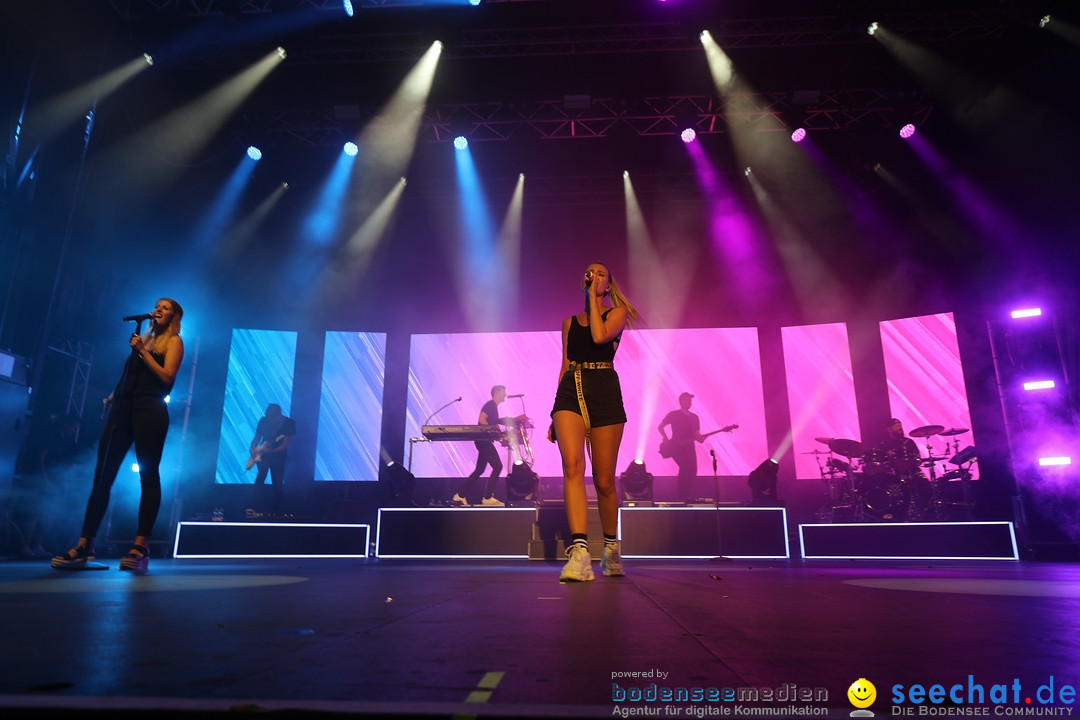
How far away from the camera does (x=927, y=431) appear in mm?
7984

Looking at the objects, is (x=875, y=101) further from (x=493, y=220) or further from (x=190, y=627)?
(x=190, y=627)

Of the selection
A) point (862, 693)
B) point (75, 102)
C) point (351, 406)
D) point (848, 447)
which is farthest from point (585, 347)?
point (351, 406)

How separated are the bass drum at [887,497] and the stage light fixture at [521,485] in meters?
4.54

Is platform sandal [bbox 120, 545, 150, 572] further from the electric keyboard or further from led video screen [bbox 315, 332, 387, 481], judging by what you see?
led video screen [bbox 315, 332, 387, 481]

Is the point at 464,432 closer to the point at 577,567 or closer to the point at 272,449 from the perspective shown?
the point at 272,449

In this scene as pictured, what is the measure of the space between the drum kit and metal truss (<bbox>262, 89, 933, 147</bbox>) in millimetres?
4467

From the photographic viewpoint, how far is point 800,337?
10.2 metres

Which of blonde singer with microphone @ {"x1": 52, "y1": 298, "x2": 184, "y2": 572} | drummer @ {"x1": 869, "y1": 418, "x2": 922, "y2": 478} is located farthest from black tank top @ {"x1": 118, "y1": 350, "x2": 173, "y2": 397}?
drummer @ {"x1": 869, "y1": 418, "x2": 922, "y2": 478}

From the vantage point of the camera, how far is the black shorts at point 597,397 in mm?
3193

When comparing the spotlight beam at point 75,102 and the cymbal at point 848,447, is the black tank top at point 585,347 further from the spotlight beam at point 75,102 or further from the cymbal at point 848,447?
the spotlight beam at point 75,102

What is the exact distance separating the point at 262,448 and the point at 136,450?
5673mm

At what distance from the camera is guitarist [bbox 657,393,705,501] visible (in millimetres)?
9297

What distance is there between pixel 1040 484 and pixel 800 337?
393 cm

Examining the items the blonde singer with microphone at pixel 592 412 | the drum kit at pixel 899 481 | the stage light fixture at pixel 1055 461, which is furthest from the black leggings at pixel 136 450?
the stage light fixture at pixel 1055 461
